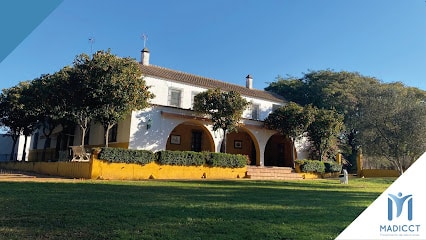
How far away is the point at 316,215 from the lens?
236 inches

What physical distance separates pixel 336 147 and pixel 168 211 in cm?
2089

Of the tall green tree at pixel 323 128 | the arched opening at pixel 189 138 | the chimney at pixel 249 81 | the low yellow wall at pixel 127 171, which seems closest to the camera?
the low yellow wall at pixel 127 171

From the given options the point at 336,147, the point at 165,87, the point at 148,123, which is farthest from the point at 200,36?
the point at 336,147

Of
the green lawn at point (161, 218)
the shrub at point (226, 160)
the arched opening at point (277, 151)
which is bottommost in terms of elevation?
the green lawn at point (161, 218)

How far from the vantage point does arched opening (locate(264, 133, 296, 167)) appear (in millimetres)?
24344

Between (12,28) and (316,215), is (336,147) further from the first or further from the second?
(12,28)

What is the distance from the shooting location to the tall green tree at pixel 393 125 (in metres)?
16.0

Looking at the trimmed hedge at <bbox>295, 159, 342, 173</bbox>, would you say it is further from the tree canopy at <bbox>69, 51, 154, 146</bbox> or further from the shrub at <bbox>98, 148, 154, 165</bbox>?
the tree canopy at <bbox>69, 51, 154, 146</bbox>

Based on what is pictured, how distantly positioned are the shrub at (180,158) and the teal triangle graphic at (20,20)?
8.34 meters

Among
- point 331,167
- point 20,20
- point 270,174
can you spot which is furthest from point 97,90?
point 331,167

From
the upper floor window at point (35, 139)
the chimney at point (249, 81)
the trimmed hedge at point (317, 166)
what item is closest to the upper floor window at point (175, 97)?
the chimney at point (249, 81)

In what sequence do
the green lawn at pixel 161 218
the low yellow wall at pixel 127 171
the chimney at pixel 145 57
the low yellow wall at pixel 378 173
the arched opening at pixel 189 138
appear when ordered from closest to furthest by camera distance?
the green lawn at pixel 161 218, the low yellow wall at pixel 127 171, the arched opening at pixel 189 138, the low yellow wall at pixel 378 173, the chimney at pixel 145 57

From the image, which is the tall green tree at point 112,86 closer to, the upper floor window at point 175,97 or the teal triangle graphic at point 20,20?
the upper floor window at point 175,97

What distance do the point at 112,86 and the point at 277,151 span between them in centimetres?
1374
